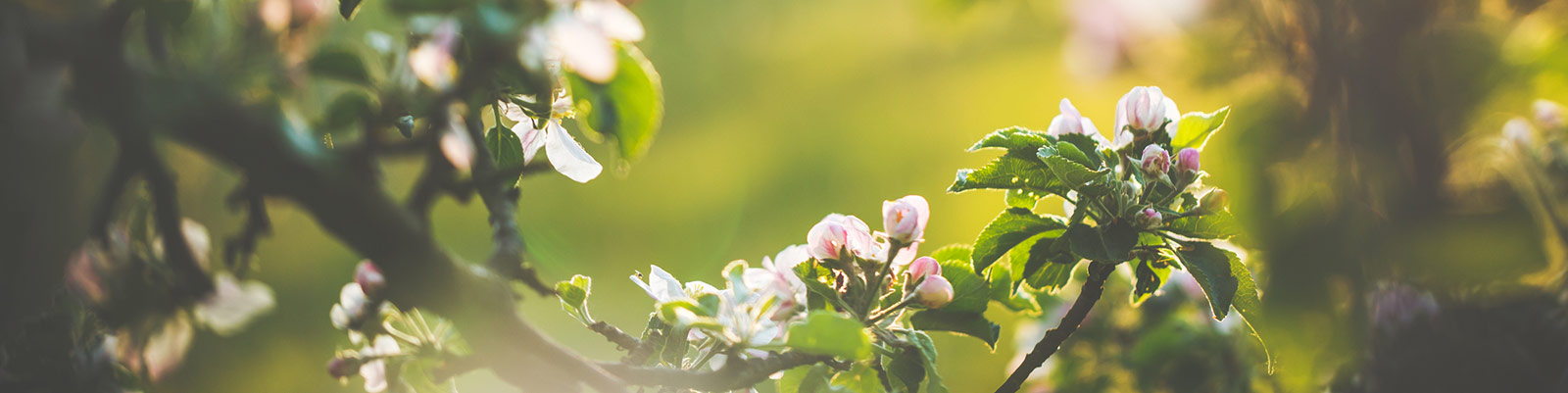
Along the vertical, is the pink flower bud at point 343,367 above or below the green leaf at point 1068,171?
below

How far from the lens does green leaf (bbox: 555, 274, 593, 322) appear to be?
47 centimetres

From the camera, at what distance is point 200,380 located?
1787 millimetres

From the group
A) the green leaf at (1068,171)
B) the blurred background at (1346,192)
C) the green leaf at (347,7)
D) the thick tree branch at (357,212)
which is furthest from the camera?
the blurred background at (1346,192)

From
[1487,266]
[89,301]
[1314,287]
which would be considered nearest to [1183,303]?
[1314,287]

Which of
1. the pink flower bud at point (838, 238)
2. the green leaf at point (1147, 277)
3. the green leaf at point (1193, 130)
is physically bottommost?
the pink flower bud at point (838, 238)

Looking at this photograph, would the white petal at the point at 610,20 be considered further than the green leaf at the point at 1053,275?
No

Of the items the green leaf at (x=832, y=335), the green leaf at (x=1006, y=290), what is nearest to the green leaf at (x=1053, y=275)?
the green leaf at (x=1006, y=290)

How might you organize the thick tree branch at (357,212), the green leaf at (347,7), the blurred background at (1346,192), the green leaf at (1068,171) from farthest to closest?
the blurred background at (1346,192) < the green leaf at (1068,171) < the green leaf at (347,7) < the thick tree branch at (357,212)

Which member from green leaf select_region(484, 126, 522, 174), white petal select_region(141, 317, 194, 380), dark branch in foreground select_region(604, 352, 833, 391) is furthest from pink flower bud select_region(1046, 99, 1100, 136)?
white petal select_region(141, 317, 194, 380)

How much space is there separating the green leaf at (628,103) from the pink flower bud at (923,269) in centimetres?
26

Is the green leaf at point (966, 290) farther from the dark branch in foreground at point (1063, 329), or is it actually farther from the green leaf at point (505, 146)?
the green leaf at point (505, 146)

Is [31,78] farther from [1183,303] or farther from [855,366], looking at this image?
[1183,303]

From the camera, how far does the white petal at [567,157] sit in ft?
1.48

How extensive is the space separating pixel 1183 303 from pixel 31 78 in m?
1.08
